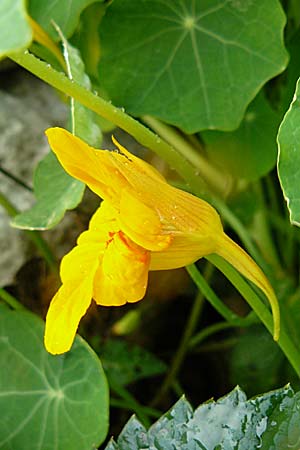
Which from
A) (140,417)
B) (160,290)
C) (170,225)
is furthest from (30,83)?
(170,225)

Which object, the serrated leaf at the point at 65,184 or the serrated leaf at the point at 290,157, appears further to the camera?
the serrated leaf at the point at 65,184

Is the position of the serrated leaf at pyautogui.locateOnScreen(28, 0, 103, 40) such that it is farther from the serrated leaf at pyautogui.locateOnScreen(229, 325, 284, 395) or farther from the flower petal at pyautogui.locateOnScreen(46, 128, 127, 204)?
the serrated leaf at pyautogui.locateOnScreen(229, 325, 284, 395)

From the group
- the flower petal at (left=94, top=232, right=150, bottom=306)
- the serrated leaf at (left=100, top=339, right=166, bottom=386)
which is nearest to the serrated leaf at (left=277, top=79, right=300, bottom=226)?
the flower petal at (left=94, top=232, right=150, bottom=306)

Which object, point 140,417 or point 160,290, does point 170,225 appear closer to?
point 140,417

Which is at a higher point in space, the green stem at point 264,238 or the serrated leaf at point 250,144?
the serrated leaf at point 250,144

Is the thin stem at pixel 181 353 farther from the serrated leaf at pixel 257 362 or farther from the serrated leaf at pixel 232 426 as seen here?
the serrated leaf at pixel 232 426

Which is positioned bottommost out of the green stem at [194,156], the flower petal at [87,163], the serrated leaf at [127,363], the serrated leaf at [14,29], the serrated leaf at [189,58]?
the serrated leaf at [127,363]

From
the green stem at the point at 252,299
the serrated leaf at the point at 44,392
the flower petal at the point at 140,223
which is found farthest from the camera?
the serrated leaf at the point at 44,392

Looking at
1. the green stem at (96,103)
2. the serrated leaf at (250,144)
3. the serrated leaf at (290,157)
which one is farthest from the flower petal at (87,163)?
the serrated leaf at (250,144)

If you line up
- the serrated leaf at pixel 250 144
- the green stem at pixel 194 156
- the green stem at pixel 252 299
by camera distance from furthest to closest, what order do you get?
the green stem at pixel 194 156
the serrated leaf at pixel 250 144
the green stem at pixel 252 299
